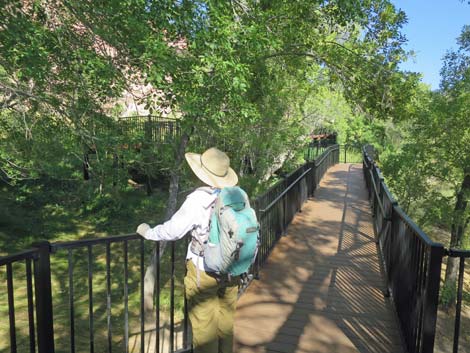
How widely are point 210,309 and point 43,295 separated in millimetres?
1212

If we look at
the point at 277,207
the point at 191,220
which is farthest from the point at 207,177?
the point at 277,207

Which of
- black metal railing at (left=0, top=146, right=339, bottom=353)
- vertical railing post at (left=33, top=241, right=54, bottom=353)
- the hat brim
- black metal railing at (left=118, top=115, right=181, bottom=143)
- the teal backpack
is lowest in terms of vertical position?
black metal railing at (left=0, top=146, right=339, bottom=353)

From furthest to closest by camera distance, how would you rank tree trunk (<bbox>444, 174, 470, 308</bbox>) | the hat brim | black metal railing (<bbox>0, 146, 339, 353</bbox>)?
tree trunk (<bbox>444, 174, 470, 308</bbox>) < the hat brim < black metal railing (<bbox>0, 146, 339, 353</bbox>)

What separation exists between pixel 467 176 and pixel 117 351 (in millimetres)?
10755

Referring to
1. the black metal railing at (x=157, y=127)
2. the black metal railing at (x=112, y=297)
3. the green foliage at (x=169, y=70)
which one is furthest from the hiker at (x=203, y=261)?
the black metal railing at (x=157, y=127)

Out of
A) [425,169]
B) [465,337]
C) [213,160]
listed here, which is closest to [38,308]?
[213,160]

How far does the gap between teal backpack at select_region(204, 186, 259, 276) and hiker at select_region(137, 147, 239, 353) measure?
0.35 ft

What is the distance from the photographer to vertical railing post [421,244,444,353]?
114 inches

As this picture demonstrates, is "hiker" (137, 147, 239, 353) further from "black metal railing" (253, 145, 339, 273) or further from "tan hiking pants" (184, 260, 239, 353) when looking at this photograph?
"black metal railing" (253, 145, 339, 273)

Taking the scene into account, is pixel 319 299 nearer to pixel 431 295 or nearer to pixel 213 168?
pixel 431 295

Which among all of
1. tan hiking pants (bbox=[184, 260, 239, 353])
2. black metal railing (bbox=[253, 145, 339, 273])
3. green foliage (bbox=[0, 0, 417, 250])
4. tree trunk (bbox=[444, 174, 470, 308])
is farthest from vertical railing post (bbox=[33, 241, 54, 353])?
tree trunk (bbox=[444, 174, 470, 308])

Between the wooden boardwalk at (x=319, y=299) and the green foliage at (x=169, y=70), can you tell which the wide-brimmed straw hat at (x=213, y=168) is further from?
the green foliage at (x=169, y=70)

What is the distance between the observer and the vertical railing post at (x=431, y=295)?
289 cm

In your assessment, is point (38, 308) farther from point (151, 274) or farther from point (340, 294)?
point (151, 274)
